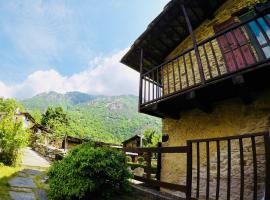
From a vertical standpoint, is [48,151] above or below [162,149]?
below

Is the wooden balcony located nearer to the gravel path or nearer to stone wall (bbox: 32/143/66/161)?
the gravel path

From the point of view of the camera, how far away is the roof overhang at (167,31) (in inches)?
293

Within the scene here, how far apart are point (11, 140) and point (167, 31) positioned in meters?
6.62

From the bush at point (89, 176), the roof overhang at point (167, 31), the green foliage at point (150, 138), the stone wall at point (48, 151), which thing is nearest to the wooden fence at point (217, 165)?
the bush at point (89, 176)

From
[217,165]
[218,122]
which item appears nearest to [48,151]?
[218,122]

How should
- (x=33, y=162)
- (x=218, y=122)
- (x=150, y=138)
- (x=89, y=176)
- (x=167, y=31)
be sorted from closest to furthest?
(x=89, y=176) → (x=218, y=122) → (x=167, y=31) → (x=33, y=162) → (x=150, y=138)

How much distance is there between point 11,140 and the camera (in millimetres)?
8367

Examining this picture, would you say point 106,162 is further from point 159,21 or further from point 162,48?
point 162,48

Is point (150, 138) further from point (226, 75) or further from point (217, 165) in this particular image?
point (217, 165)

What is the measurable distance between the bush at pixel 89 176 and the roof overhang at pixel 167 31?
445cm

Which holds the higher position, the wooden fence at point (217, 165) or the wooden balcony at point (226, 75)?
the wooden balcony at point (226, 75)

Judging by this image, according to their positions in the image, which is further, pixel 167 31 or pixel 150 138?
pixel 150 138

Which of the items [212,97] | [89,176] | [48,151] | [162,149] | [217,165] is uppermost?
[212,97]

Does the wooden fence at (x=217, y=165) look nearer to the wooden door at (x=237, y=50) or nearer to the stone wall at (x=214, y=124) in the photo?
the stone wall at (x=214, y=124)
